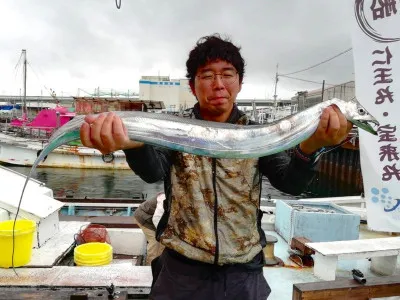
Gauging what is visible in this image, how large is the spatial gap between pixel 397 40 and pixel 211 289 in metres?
4.72

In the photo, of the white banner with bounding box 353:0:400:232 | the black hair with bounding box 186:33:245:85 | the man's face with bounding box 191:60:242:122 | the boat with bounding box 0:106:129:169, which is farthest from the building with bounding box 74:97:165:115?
the man's face with bounding box 191:60:242:122

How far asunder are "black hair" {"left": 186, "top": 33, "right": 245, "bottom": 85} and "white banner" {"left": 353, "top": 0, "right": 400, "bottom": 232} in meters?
3.10

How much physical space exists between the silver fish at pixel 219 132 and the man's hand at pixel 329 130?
0.04 metres

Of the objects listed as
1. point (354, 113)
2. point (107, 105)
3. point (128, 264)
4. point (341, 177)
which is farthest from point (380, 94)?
point (107, 105)

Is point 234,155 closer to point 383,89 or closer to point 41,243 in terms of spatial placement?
point 383,89

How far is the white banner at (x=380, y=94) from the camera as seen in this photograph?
4910mm

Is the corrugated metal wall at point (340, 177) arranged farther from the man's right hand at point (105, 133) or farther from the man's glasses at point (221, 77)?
the man's right hand at point (105, 133)

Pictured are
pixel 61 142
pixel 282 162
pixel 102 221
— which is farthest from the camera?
pixel 102 221

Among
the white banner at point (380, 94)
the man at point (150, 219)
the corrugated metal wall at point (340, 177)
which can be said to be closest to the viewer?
the white banner at point (380, 94)

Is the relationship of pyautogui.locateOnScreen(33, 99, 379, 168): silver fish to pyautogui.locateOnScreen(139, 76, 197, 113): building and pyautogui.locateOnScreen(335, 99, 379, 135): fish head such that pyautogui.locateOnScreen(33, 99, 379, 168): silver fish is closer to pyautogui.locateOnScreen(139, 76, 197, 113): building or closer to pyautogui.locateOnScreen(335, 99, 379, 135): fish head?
pyautogui.locateOnScreen(335, 99, 379, 135): fish head


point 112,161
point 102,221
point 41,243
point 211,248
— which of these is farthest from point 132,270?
point 112,161

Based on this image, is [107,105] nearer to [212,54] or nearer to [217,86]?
[212,54]

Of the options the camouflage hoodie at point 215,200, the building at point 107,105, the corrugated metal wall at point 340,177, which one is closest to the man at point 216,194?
the camouflage hoodie at point 215,200

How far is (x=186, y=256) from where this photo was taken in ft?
8.46
